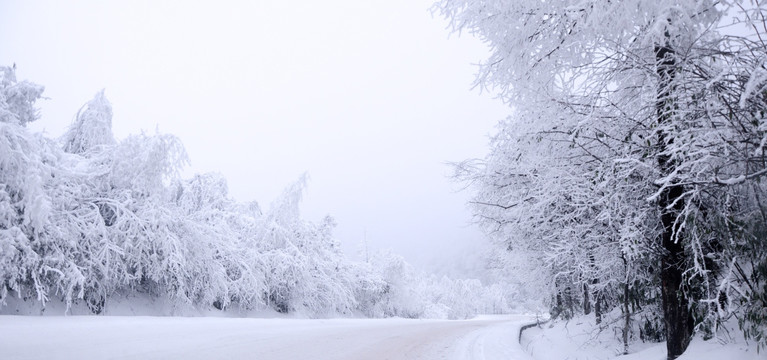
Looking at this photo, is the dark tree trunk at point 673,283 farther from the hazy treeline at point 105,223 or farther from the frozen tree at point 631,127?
the hazy treeline at point 105,223

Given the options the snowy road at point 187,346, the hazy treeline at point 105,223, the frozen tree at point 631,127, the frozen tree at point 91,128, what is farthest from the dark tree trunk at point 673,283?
the frozen tree at point 91,128

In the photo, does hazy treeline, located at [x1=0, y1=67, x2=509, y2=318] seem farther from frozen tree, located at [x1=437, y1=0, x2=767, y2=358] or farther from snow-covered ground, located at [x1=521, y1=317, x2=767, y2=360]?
snow-covered ground, located at [x1=521, y1=317, x2=767, y2=360]

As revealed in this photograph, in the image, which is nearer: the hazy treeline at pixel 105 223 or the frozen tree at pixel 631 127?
the frozen tree at pixel 631 127

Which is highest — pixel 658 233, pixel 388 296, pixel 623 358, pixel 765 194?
pixel 765 194

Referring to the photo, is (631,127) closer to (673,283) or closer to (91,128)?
(673,283)

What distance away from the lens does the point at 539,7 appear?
548 cm

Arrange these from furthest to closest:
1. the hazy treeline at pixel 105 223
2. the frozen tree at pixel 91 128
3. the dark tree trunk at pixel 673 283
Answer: the frozen tree at pixel 91 128, the hazy treeline at pixel 105 223, the dark tree trunk at pixel 673 283

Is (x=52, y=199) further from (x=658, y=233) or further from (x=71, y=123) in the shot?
(x=658, y=233)

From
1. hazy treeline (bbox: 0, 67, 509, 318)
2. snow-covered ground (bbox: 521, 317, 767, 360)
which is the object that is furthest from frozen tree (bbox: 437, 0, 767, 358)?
hazy treeline (bbox: 0, 67, 509, 318)

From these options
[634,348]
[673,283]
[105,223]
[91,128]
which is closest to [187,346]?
[673,283]

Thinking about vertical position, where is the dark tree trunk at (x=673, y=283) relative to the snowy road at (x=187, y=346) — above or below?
above

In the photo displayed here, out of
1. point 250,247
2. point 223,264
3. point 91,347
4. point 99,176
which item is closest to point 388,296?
point 250,247

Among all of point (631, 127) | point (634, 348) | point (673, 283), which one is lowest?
point (634, 348)

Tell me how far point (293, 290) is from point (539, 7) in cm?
2602
